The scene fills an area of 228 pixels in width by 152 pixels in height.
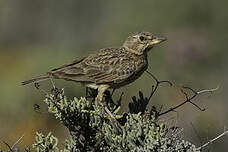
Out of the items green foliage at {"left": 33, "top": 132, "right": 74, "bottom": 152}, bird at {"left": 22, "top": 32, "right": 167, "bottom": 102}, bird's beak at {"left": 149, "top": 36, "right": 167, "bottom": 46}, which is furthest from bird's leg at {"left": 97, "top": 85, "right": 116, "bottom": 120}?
bird's beak at {"left": 149, "top": 36, "right": 167, "bottom": 46}

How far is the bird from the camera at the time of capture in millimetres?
5598

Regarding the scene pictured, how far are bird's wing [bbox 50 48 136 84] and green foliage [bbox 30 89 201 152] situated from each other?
111cm

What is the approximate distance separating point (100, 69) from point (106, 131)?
1.96m

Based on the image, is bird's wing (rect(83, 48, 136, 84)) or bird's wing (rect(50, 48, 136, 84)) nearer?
bird's wing (rect(50, 48, 136, 84))

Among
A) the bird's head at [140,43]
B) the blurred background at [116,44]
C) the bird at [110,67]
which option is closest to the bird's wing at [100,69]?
the bird at [110,67]

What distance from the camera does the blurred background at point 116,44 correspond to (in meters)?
9.10

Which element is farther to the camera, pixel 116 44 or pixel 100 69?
pixel 116 44

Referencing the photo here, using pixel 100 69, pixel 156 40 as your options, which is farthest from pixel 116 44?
pixel 100 69

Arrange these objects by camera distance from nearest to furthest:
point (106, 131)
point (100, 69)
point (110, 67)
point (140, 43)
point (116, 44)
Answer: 1. point (106, 131)
2. point (100, 69)
3. point (110, 67)
4. point (140, 43)
5. point (116, 44)

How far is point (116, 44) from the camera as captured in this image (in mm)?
15266

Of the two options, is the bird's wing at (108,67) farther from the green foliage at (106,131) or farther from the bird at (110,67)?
the green foliage at (106,131)

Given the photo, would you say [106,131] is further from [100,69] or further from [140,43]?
[140,43]

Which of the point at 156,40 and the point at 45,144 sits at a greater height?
the point at 156,40

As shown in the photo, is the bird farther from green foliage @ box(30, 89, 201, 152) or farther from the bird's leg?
green foliage @ box(30, 89, 201, 152)
